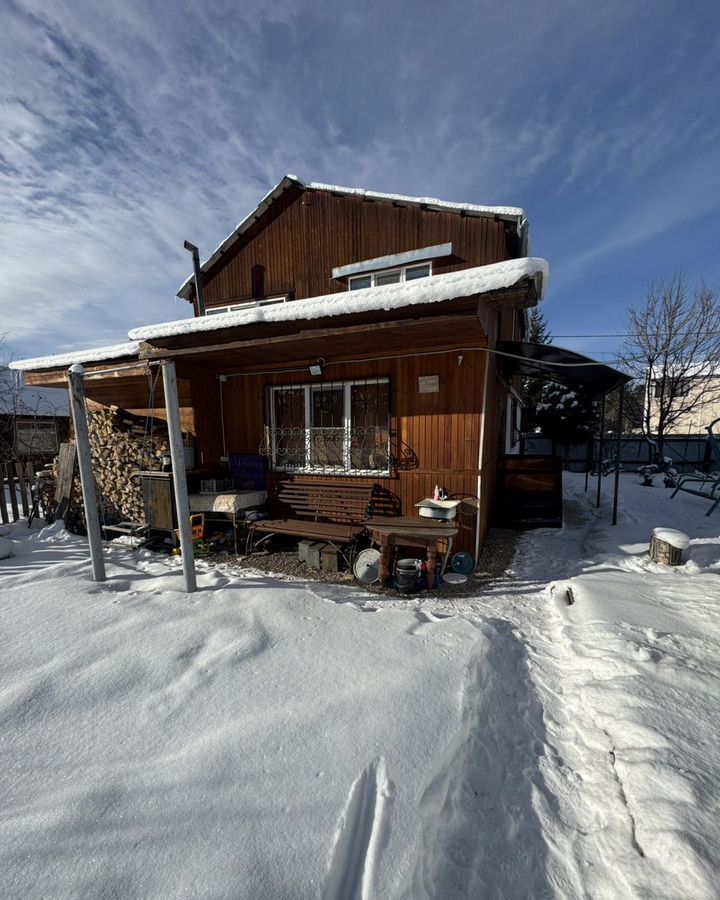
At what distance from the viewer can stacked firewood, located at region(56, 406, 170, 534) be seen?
642cm

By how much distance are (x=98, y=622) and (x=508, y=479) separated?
6626mm

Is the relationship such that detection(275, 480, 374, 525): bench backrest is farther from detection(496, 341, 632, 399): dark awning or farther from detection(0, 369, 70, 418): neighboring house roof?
detection(0, 369, 70, 418): neighboring house roof

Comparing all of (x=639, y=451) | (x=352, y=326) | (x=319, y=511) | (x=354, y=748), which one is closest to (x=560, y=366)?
(x=352, y=326)

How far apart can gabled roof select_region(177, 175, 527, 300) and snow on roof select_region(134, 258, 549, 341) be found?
420 cm

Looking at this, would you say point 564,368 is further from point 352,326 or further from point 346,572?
point 346,572

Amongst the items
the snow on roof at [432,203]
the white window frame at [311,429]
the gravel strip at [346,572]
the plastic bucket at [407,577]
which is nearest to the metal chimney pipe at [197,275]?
the snow on roof at [432,203]

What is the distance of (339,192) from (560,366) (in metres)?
6.20

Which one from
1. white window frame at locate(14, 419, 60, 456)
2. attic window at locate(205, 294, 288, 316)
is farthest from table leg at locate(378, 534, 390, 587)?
white window frame at locate(14, 419, 60, 456)

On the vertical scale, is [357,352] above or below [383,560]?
above

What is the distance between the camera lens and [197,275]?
9.34m

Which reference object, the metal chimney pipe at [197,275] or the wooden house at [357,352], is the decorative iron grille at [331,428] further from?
the metal chimney pipe at [197,275]

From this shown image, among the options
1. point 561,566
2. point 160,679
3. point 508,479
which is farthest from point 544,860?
point 508,479

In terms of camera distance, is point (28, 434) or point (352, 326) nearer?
point (352, 326)

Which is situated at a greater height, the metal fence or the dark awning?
the dark awning
